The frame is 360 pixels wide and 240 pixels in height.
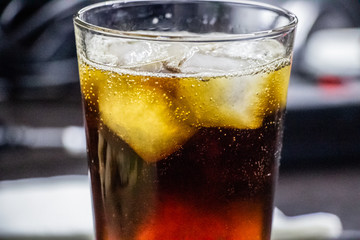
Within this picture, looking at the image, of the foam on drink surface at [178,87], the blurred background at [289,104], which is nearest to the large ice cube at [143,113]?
the foam on drink surface at [178,87]

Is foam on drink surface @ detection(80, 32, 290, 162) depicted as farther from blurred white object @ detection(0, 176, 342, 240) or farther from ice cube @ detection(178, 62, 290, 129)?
blurred white object @ detection(0, 176, 342, 240)

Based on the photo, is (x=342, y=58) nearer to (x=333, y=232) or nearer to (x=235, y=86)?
(x=333, y=232)

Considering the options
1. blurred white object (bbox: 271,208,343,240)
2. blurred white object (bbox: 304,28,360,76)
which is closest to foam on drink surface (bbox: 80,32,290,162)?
blurred white object (bbox: 271,208,343,240)

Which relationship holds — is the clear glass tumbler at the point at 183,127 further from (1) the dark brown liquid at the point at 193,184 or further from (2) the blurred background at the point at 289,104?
(2) the blurred background at the point at 289,104

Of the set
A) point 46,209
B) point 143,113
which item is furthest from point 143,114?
point 46,209

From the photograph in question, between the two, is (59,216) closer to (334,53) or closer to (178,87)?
(178,87)

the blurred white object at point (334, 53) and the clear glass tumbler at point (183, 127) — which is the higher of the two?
the clear glass tumbler at point (183, 127)

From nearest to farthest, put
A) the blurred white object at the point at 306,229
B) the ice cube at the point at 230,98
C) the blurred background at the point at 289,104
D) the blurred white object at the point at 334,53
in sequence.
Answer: the ice cube at the point at 230,98
the blurred white object at the point at 306,229
the blurred background at the point at 289,104
the blurred white object at the point at 334,53

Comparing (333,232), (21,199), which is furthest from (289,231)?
(21,199)
